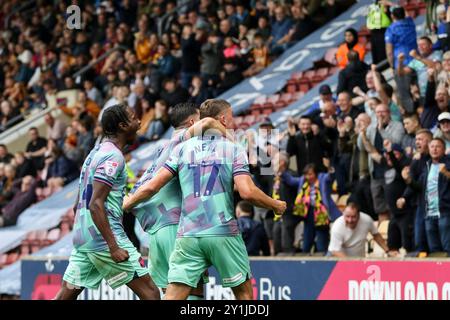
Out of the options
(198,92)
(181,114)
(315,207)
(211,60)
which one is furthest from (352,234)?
(211,60)

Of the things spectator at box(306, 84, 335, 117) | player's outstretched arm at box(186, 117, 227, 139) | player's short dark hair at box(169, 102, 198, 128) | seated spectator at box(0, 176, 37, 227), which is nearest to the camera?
player's outstretched arm at box(186, 117, 227, 139)

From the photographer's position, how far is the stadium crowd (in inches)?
571

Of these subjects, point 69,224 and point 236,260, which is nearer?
point 236,260

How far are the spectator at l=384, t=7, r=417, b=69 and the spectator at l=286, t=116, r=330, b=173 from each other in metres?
1.58

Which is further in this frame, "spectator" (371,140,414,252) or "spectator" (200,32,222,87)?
"spectator" (200,32,222,87)

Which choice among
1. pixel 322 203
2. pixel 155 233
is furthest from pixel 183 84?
pixel 155 233

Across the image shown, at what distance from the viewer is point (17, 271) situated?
20312 mm

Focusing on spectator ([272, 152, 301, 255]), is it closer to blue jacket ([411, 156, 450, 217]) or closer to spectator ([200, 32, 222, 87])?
blue jacket ([411, 156, 450, 217])

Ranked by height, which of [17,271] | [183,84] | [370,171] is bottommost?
[17,271]

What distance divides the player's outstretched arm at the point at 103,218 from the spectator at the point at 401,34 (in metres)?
8.17

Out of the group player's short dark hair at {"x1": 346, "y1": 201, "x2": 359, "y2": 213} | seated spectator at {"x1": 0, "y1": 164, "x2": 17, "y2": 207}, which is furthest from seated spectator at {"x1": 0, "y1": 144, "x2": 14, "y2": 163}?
player's short dark hair at {"x1": 346, "y1": 201, "x2": 359, "y2": 213}

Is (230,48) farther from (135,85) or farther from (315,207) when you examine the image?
(315,207)
